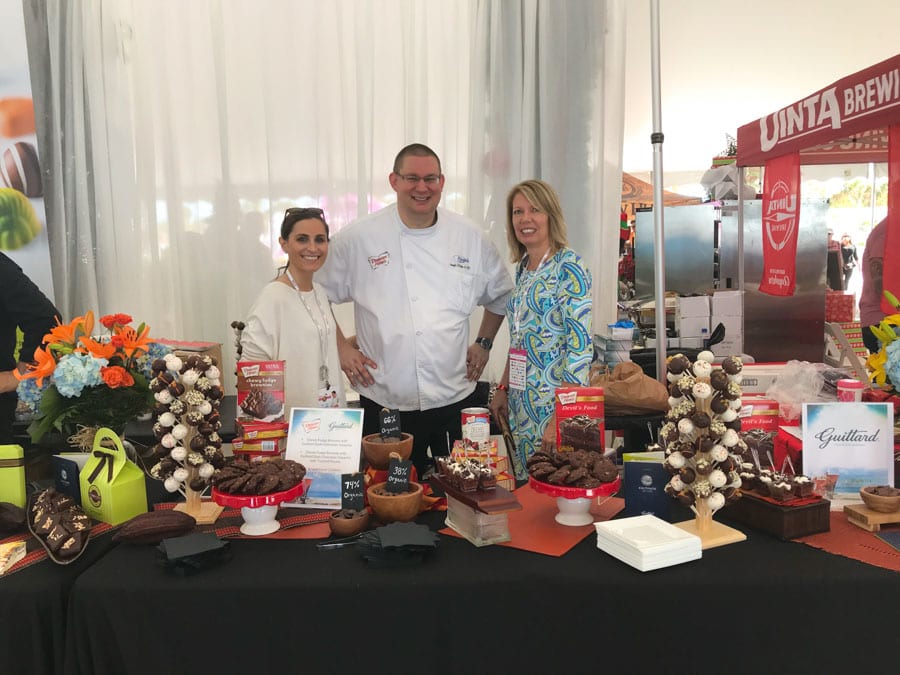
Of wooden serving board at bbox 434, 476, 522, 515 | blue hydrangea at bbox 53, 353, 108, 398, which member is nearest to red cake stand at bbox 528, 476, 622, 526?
wooden serving board at bbox 434, 476, 522, 515

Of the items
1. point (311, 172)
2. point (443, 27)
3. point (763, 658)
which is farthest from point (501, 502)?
point (443, 27)

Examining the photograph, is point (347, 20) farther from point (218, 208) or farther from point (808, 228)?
point (808, 228)

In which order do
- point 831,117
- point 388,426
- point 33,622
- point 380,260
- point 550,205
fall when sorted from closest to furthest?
point 33,622
point 388,426
point 550,205
point 380,260
point 831,117

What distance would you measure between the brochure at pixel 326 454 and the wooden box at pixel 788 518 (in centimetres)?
103

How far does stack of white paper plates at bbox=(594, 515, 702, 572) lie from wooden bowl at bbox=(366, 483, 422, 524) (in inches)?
17.7

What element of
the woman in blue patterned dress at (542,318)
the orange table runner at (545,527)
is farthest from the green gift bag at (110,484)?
the woman in blue patterned dress at (542,318)

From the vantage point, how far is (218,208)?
3.59m

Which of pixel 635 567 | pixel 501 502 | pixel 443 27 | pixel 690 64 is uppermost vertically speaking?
pixel 690 64

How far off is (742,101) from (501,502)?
17.3 ft

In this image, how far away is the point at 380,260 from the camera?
271 centimetres

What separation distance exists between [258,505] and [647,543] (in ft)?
2.96

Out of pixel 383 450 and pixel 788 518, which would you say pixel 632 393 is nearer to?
pixel 788 518

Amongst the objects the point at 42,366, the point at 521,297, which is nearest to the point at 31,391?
the point at 42,366

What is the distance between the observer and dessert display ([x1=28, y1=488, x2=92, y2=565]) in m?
1.46
